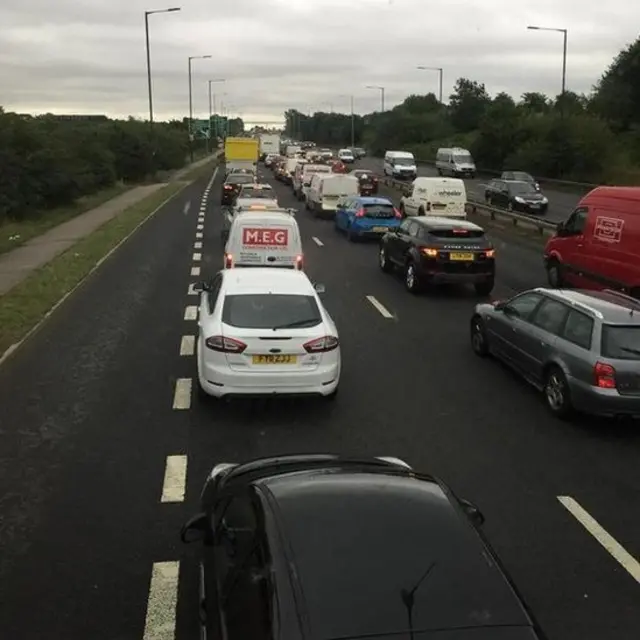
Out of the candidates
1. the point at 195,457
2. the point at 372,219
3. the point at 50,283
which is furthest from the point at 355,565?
the point at 372,219

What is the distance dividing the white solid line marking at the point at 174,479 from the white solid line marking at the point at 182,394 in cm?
166

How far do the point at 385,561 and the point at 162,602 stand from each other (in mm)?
2404

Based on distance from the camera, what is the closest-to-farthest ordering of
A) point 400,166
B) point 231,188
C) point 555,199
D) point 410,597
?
1. point 410,597
2. point 231,188
3. point 555,199
4. point 400,166

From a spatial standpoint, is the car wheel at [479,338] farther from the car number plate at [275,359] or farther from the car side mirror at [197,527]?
the car side mirror at [197,527]

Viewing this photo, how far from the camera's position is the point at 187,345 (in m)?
12.4

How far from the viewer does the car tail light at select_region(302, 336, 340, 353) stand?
9.21 metres

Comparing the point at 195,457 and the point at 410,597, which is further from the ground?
the point at 410,597

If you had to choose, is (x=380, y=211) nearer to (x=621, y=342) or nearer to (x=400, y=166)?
(x=621, y=342)

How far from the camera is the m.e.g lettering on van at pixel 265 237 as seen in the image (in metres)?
17.1

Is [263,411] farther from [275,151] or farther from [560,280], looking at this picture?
[275,151]

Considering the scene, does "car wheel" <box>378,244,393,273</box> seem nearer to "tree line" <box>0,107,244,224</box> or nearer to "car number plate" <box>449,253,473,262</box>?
"car number plate" <box>449,253,473,262</box>

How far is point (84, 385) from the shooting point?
10.5 m

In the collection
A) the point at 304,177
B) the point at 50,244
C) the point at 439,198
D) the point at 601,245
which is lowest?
the point at 50,244

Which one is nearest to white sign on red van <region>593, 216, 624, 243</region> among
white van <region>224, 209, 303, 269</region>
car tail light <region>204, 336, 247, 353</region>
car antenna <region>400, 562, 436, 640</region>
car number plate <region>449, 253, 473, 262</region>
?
car number plate <region>449, 253, 473, 262</region>
